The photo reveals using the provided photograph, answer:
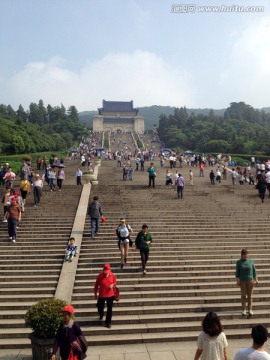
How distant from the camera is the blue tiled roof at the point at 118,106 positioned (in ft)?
431

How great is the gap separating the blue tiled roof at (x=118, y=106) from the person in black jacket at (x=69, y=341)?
128248mm

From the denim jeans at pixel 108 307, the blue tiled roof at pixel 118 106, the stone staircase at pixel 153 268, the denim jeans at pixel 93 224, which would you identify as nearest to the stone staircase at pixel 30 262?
the stone staircase at pixel 153 268

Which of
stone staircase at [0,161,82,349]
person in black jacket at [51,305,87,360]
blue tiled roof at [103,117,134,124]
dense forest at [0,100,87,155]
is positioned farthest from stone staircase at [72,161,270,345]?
blue tiled roof at [103,117,134,124]

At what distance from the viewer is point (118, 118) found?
128250mm

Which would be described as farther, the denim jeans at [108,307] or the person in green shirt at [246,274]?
the person in green shirt at [246,274]

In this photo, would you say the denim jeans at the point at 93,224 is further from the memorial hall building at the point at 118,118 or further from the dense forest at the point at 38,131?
the memorial hall building at the point at 118,118

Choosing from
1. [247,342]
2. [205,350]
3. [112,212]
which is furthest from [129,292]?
[112,212]

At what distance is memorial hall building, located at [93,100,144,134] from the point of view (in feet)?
408

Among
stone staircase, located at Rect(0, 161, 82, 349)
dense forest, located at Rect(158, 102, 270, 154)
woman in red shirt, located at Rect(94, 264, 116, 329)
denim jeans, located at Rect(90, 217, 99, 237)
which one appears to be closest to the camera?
woman in red shirt, located at Rect(94, 264, 116, 329)

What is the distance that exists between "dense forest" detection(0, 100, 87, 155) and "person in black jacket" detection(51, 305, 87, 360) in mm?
36322

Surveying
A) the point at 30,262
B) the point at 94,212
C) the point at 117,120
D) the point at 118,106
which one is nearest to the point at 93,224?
the point at 94,212

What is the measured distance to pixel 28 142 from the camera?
45844mm

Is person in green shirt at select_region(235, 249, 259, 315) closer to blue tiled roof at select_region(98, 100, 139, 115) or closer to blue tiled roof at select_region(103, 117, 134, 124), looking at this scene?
blue tiled roof at select_region(103, 117, 134, 124)

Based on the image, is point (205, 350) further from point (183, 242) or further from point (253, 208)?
point (253, 208)
